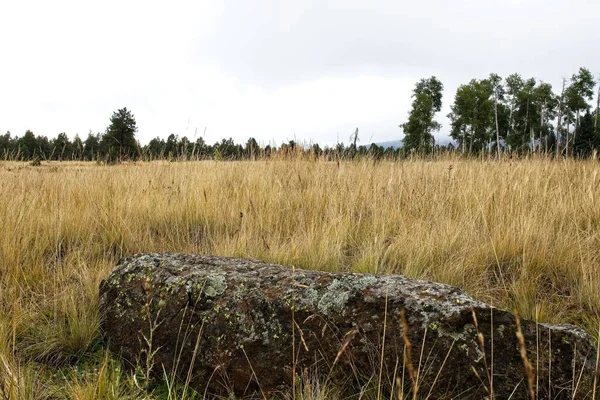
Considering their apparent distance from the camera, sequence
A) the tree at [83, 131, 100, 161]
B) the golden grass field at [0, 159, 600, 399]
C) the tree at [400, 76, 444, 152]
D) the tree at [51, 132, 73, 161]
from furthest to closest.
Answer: the tree at [400, 76, 444, 152]
the tree at [83, 131, 100, 161]
the tree at [51, 132, 73, 161]
the golden grass field at [0, 159, 600, 399]

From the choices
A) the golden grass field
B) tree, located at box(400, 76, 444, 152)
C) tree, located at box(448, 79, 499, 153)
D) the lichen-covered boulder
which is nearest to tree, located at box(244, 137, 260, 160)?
the golden grass field

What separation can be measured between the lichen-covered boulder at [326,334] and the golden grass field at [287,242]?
24 cm

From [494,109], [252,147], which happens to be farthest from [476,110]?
[252,147]

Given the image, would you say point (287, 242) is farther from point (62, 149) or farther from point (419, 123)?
point (419, 123)

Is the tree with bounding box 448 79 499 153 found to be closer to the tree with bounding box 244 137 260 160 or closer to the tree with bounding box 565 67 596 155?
the tree with bounding box 565 67 596 155

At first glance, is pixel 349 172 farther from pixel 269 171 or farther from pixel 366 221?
pixel 366 221

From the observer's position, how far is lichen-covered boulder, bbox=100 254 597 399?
1.45 metres

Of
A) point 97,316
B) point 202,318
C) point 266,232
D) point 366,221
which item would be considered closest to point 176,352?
point 202,318

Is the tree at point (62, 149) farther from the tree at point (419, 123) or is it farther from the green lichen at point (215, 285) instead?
the tree at point (419, 123)

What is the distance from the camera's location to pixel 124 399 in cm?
153

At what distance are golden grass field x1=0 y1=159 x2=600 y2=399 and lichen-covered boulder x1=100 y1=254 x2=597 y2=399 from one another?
241 millimetres

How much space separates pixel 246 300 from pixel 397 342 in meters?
0.65

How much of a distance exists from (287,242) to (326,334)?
1.74m

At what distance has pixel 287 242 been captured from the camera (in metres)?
3.33
